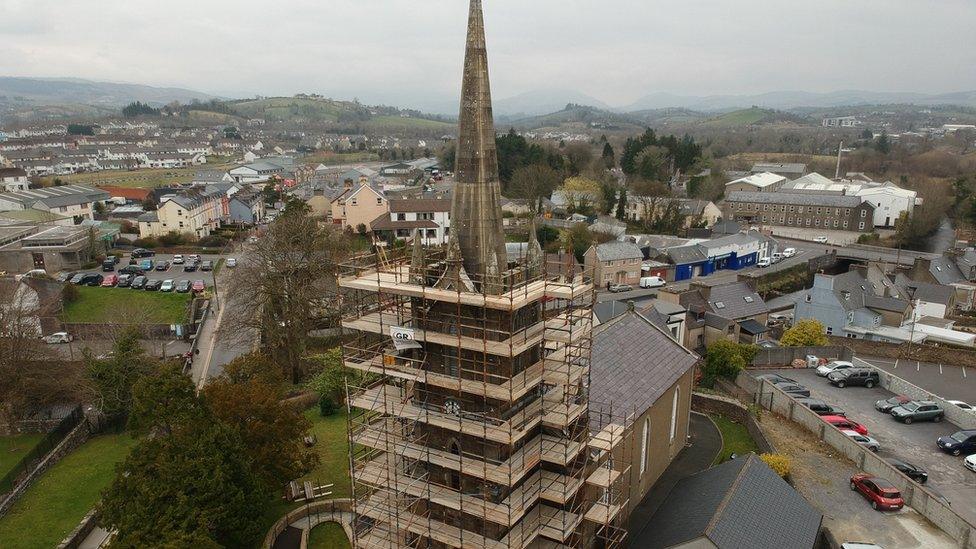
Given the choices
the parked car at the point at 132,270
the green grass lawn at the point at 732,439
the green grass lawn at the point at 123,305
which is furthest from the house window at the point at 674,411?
the parked car at the point at 132,270

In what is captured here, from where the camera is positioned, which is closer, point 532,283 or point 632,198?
point 532,283

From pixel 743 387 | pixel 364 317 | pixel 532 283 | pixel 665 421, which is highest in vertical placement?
pixel 532 283

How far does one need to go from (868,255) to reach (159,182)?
136984 mm

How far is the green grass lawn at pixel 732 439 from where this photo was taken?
32.2 meters

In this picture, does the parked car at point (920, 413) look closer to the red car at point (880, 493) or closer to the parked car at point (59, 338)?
the red car at point (880, 493)

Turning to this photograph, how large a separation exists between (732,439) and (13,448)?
43259 mm

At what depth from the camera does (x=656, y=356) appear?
29.6 metres

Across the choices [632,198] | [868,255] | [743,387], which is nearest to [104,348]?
[743,387]

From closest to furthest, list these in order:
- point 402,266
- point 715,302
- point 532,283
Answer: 1. point 532,283
2. point 402,266
3. point 715,302

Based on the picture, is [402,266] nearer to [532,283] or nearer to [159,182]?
[532,283]

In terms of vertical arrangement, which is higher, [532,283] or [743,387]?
[532,283]

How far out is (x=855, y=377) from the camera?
134ft

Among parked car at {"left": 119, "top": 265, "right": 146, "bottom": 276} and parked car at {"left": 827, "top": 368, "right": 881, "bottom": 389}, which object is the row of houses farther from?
parked car at {"left": 119, "top": 265, "right": 146, "bottom": 276}

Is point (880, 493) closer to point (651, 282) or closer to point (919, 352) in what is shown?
point (919, 352)
